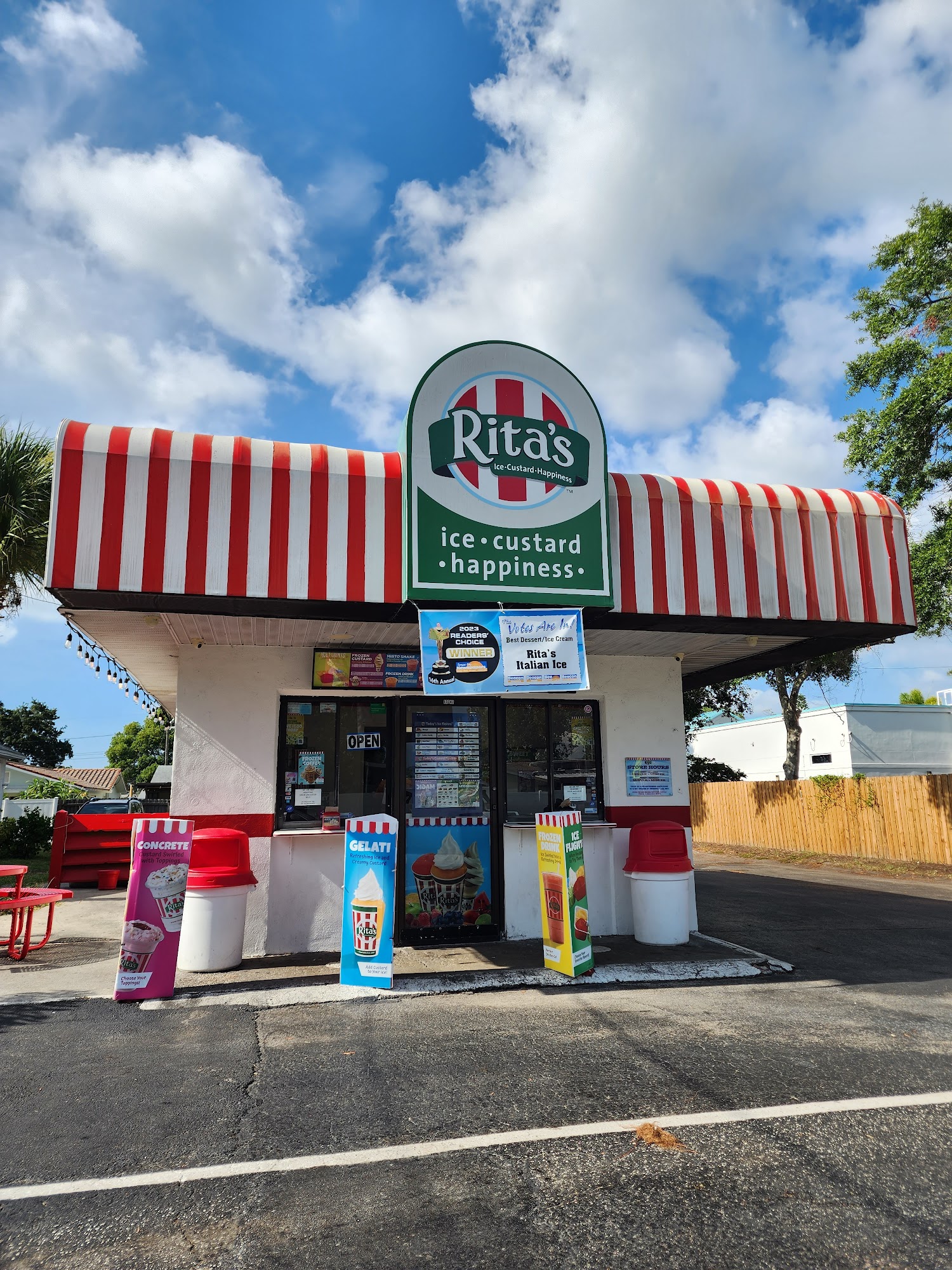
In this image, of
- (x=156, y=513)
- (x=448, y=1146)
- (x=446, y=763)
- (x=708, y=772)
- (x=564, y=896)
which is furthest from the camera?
(x=708, y=772)

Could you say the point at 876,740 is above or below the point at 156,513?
below

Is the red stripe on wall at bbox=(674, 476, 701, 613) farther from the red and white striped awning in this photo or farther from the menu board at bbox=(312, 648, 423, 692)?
the menu board at bbox=(312, 648, 423, 692)

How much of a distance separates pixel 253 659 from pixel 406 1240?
6.35m

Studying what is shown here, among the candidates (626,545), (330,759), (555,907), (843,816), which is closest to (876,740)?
(843,816)

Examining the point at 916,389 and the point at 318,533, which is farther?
the point at 916,389

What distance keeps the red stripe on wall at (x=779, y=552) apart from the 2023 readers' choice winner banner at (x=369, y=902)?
4.59 meters

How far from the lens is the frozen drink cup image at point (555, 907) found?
24.3ft

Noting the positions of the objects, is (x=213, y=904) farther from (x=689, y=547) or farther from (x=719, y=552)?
(x=719, y=552)

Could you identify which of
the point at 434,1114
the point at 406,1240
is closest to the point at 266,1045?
the point at 434,1114

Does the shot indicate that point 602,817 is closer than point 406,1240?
No

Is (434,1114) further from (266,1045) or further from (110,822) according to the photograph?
(110,822)

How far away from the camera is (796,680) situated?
25.7 m

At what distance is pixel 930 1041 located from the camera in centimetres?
556

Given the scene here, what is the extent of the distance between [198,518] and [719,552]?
5182mm
